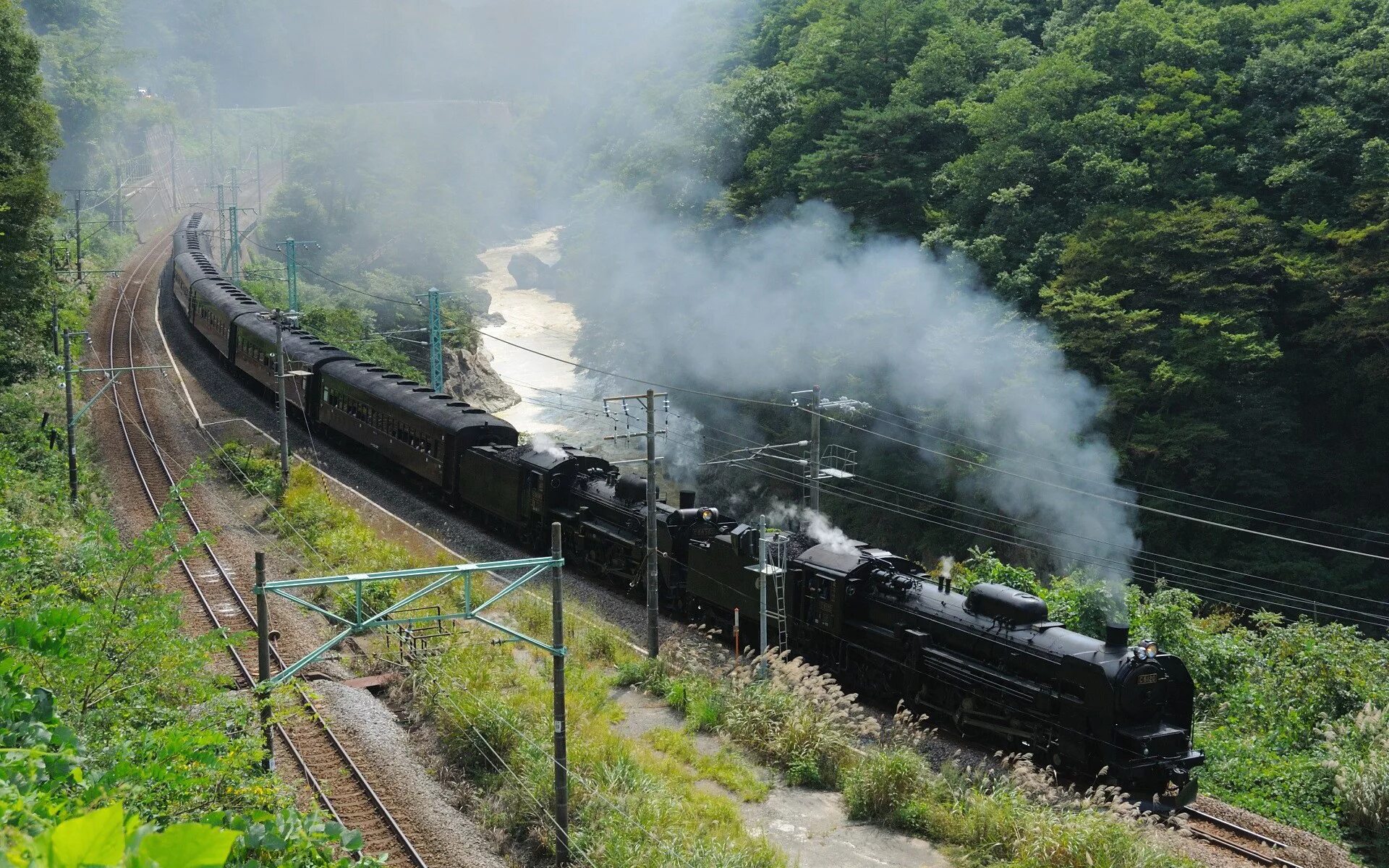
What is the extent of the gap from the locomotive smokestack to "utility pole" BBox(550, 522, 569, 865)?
757cm

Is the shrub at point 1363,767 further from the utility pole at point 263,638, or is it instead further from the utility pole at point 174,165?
the utility pole at point 174,165

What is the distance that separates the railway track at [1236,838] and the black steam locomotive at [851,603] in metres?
0.46

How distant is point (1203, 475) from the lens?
1194 inches

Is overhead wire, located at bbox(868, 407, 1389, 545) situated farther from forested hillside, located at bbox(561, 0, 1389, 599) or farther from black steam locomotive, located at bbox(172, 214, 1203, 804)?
black steam locomotive, located at bbox(172, 214, 1203, 804)

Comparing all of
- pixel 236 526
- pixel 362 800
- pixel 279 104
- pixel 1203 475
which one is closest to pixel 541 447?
pixel 236 526

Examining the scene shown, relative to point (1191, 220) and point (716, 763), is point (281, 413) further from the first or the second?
point (1191, 220)

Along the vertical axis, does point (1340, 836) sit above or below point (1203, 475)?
below

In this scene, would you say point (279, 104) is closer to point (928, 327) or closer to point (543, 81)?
point (543, 81)

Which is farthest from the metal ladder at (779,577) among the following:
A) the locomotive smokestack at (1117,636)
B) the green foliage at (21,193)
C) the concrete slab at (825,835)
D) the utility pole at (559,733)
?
the green foliage at (21,193)

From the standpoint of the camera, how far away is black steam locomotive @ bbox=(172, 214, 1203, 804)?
15727 millimetres

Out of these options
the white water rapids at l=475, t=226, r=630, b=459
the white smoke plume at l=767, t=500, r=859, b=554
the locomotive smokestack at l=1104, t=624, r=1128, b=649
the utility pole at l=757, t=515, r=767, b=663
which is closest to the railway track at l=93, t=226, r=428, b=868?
the utility pole at l=757, t=515, r=767, b=663

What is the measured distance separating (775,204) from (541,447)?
23897mm

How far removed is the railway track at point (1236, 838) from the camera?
1430cm

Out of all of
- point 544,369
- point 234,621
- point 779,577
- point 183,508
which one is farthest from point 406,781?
point 544,369
